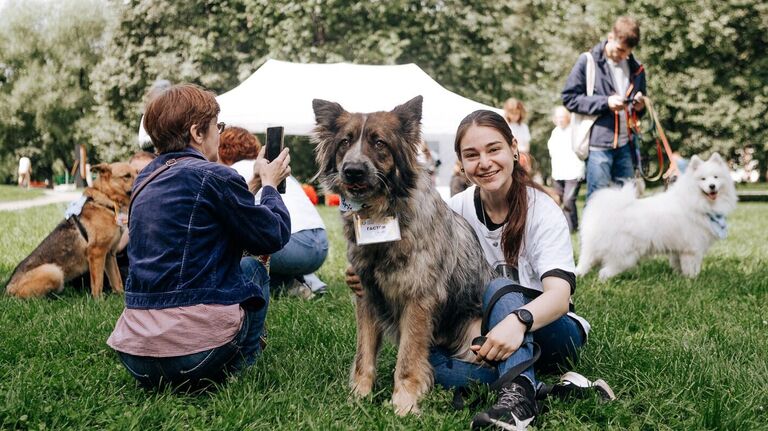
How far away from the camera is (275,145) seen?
135 inches

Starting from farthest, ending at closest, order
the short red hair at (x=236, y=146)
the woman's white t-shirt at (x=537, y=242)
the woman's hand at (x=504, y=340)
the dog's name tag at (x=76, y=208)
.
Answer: the dog's name tag at (x=76, y=208), the short red hair at (x=236, y=146), the woman's white t-shirt at (x=537, y=242), the woman's hand at (x=504, y=340)

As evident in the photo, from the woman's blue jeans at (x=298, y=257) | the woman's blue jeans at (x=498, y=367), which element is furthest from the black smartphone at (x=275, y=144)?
the woman's blue jeans at (x=298, y=257)

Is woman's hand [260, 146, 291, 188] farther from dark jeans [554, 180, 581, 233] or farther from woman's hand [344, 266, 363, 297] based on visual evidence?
dark jeans [554, 180, 581, 233]

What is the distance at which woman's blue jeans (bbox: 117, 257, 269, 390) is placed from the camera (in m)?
2.93

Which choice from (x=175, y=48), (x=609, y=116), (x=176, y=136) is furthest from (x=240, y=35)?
(x=176, y=136)

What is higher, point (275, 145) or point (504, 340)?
point (275, 145)

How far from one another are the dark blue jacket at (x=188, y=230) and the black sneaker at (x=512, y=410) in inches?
47.2

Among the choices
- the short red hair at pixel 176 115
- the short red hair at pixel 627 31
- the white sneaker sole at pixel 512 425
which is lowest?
the white sneaker sole at pixel 512 425

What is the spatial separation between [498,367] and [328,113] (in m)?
1.40

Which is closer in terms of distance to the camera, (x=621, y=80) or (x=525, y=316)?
(x=525, y=316)

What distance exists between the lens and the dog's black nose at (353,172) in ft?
9.26

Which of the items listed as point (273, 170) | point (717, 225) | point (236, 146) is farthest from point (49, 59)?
point (273, 170)

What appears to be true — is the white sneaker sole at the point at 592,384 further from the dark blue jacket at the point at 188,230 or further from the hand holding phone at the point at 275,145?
the hand holding phone at the point at 275,145

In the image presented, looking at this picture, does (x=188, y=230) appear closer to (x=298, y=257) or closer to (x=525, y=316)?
(x=525, y=316)
